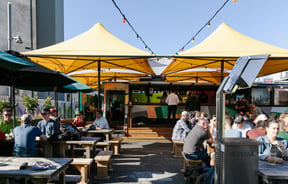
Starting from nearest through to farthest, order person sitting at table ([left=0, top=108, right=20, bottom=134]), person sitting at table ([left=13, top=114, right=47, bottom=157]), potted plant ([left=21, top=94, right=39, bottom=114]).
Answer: person sitting at table ([left=13, top=114, right=47, bottom=157])
person sitting at table ([left=0, top=108, right=20, bottom=134])
potted plant ([left=21, top=94, right=39, bottom=114])

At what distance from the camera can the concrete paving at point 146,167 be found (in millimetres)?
5430

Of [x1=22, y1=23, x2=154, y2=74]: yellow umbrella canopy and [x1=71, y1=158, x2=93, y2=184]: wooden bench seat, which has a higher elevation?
[x1=22, y1=23, x2=154, y2=74]: yellow umbrella canopy

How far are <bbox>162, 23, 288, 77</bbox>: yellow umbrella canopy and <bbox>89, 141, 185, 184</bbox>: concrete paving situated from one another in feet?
10.4

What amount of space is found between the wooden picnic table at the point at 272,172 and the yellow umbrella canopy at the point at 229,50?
14.2 feet

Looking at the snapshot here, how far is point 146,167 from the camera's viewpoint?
6.46m

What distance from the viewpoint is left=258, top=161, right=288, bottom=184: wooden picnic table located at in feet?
9.82

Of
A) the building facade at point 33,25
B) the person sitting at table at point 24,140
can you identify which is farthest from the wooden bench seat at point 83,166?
the building facade at point 33,25

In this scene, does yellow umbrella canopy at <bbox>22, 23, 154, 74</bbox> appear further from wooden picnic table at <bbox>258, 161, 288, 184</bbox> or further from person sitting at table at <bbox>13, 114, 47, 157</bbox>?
wooden picnic table at <bbox>258, 161, 288, 184</bbox>

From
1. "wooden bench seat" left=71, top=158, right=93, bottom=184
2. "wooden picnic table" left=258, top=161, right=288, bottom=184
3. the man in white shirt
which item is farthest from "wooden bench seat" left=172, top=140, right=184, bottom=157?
the man in white shirt

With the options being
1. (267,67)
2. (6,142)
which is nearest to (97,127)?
(6,142)

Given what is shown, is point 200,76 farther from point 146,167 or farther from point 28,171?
point 28,171

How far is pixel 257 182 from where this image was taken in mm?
3184

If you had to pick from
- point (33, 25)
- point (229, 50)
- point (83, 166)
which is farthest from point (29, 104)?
point (33, 25)

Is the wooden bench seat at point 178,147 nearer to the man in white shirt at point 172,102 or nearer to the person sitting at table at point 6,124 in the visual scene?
the man in white shirt at point 172,102
